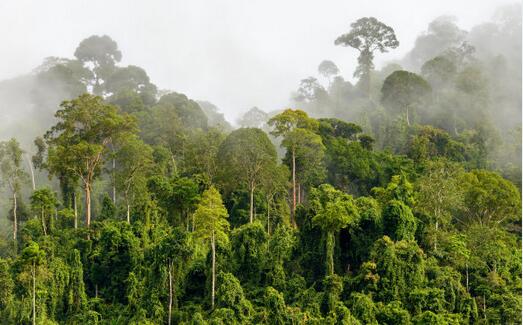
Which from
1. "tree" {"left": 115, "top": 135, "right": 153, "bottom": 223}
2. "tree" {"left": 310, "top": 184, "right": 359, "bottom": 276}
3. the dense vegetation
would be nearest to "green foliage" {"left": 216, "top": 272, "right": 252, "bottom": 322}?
the dense vegetation

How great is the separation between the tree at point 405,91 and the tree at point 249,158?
25101 millimetres

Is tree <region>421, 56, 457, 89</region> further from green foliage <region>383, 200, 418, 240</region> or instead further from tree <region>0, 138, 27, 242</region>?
tree <region>0, 138, 27, 242</region>

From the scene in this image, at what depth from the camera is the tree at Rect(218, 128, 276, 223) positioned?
118ft

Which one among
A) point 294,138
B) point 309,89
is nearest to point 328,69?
point 309,89

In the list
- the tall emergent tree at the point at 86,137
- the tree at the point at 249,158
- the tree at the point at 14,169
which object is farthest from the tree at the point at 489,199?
the tree at the point at 14,169

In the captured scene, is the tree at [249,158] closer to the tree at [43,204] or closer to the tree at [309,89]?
the tree at [43,204]

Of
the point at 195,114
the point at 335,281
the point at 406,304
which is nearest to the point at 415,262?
the point at 406,304

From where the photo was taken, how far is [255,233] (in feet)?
107

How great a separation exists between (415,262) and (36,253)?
18.1 m

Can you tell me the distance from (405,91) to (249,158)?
90.1 ft

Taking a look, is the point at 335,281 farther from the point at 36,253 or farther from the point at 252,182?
the point at 36,253

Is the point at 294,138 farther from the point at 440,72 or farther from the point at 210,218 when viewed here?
the point at 440,72

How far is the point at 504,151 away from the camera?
175 ft

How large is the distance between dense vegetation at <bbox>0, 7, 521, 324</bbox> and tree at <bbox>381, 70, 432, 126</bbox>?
9.42 m
